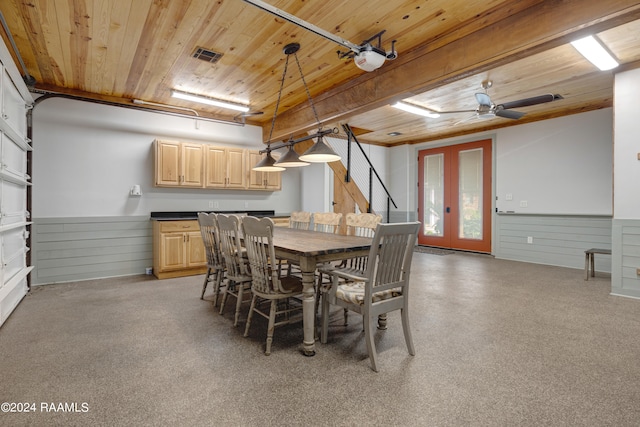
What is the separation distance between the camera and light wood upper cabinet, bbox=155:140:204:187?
5.09 meters

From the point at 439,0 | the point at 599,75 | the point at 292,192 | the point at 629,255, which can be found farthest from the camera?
the point at 292,192

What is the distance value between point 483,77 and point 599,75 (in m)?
1.45

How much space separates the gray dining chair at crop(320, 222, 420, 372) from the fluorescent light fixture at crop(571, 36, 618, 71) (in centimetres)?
275

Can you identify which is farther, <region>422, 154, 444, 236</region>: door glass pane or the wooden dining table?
<region>422, 154, 444, 236</region>: door glass pane

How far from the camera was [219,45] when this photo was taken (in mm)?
3293

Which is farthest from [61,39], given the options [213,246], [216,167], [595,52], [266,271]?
[595,52]

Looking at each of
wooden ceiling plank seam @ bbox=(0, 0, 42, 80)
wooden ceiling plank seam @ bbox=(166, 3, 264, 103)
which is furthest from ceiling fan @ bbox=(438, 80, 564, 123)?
wooden ceiling plank seam @ bbox=(0, 0, 42, 80)

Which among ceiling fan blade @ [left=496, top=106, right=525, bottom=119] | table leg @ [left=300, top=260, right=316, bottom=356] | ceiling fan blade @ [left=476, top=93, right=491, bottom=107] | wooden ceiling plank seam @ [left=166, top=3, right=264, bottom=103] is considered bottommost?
table leg @ [left=300, top=260, right=316, bottom=356]

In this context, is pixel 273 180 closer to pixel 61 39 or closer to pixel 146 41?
pixel 146 41

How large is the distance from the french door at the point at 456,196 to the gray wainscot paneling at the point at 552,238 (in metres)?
0.45

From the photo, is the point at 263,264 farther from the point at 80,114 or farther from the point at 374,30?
the point at 80,114

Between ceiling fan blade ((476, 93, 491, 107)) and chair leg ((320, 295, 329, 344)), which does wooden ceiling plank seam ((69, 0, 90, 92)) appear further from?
ceiling fan blade ((476, 93, 491, 107))

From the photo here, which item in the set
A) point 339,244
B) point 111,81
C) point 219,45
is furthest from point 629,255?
point 111,81

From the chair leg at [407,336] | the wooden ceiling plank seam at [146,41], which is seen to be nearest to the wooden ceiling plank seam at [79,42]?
the wooden ceiling plank seam at [146,41]
